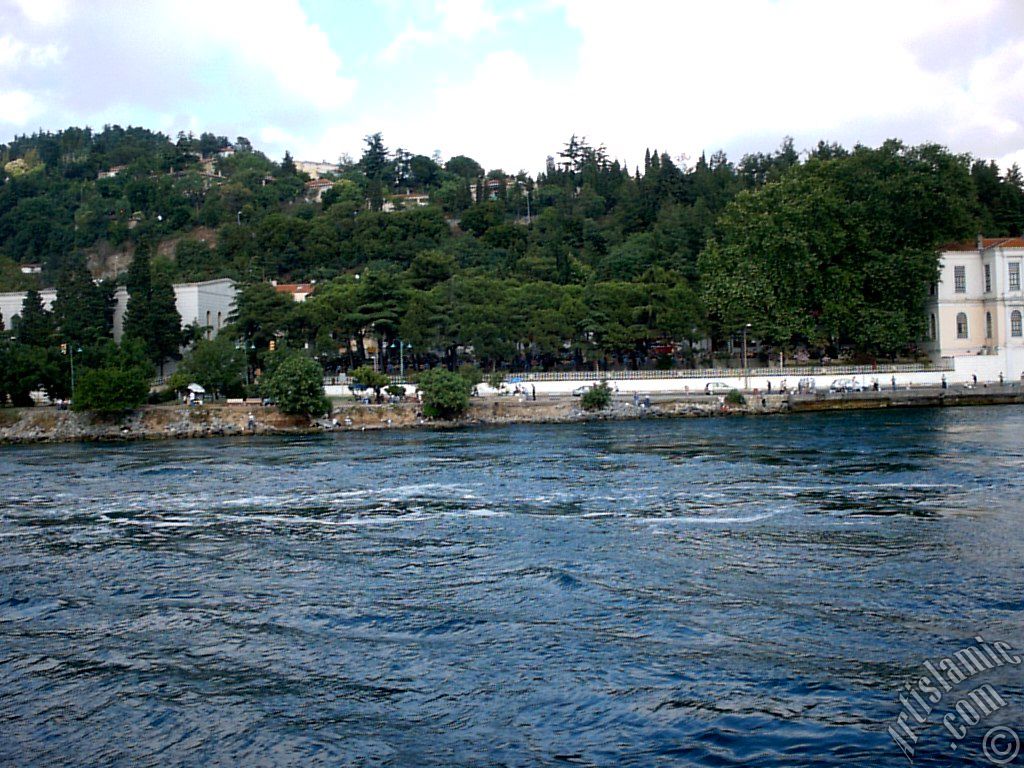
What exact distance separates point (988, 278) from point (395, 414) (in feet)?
113

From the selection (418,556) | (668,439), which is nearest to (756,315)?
(668,439)

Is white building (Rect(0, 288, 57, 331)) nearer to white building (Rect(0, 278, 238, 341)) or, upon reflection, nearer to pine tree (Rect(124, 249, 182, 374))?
white building (Rect(0, 278, 238, 341))

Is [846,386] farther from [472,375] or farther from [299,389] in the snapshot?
[299,389]

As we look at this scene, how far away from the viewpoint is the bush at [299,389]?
45.2 m

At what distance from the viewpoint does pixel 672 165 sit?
320ft

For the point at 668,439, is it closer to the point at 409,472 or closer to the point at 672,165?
the point at 409,472

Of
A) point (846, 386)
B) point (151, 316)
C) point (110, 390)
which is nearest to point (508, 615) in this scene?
point (110, 390)

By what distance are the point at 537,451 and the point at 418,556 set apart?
649 inches

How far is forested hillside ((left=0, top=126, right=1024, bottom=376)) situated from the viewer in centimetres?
5453

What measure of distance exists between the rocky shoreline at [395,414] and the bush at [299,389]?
64 cm

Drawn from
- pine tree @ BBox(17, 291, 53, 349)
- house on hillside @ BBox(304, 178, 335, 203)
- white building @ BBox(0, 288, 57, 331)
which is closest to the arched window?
pine tree @ BBox(17, 291, 53, 349)

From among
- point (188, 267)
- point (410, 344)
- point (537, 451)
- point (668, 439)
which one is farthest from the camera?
point (188, 267)

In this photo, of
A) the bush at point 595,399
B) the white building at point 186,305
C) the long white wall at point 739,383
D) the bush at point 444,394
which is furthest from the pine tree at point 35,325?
the bush at point 595,399

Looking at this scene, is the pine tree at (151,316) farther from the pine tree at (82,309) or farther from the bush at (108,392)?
the bush at (108,392)
